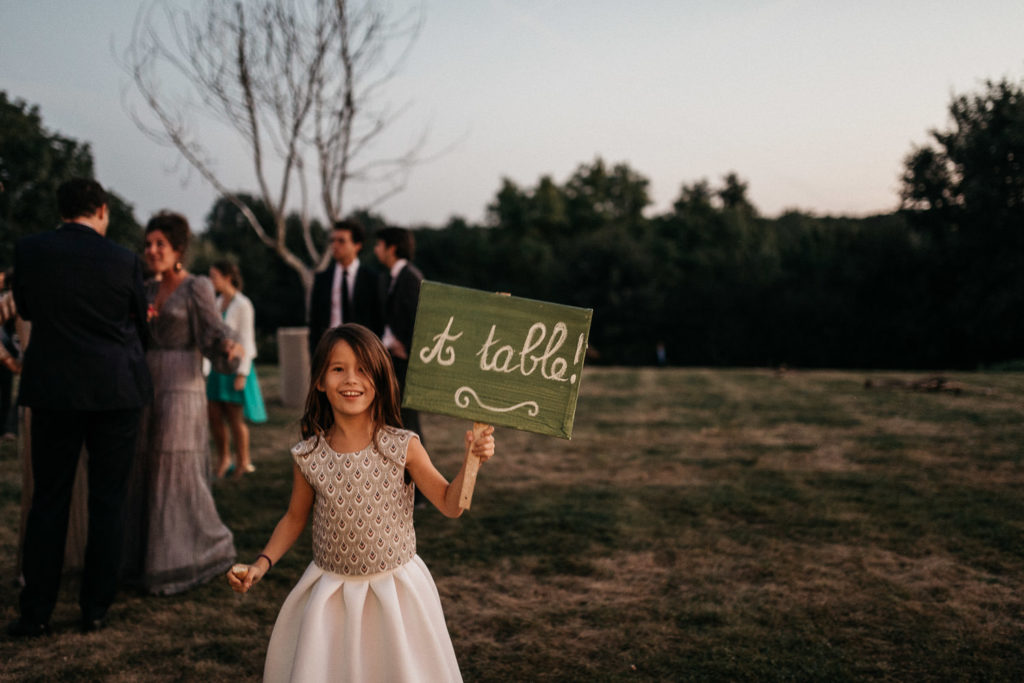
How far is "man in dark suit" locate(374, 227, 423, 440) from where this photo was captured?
19.7ft

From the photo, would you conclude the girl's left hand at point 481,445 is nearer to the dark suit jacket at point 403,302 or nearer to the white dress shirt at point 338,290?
the dark suit jacket at point 403,302

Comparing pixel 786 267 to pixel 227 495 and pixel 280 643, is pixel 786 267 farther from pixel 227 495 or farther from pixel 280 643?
pixel 280 643

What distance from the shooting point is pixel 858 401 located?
12.2m

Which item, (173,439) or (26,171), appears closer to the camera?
(173,439)

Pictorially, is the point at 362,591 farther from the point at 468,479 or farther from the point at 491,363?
the point at 491,363

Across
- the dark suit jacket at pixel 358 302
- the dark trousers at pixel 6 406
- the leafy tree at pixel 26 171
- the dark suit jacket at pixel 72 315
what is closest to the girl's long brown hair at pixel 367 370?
the dark suit jacket at pixel 72 315

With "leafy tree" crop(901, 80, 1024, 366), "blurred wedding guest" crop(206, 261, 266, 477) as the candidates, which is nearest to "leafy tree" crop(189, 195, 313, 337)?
→ "leafy tree" crop(901, 80, 1024, 366)

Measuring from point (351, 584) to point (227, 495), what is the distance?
4.46 m

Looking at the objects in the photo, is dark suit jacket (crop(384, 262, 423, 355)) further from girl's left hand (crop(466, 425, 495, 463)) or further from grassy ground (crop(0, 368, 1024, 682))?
girl's left hand (crop(466, 425, 495, 463))

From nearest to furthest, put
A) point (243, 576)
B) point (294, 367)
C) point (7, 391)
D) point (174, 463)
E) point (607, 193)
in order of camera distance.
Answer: point (243, 576) < point (174, 463) < point (7, 391) < point (294, 367) < point (607, 193)

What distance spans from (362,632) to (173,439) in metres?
2.47

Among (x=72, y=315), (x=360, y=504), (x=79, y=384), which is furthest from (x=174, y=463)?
(x=360, y=504)

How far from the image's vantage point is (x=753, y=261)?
4356 centimetres

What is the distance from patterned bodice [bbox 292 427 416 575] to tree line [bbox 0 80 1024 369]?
10225mm
